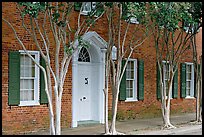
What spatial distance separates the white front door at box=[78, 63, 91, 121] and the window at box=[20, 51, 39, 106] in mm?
2377

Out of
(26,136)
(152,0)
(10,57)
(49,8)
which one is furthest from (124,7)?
(26,136)

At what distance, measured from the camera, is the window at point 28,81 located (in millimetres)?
14383

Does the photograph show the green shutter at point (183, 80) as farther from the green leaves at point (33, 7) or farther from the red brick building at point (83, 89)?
the green leaves at point (33, 7)

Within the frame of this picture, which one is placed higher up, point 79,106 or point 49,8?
point 49,8

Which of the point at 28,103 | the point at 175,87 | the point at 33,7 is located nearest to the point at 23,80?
the point at 28,103

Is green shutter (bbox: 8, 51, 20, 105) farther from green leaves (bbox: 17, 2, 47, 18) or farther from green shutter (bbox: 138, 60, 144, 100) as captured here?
green shutter (bbox: 138, 60, 144, 100)

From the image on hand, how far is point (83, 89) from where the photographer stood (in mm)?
16797

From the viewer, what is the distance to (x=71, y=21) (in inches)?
616

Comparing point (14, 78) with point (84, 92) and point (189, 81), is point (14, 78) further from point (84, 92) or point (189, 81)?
point (189, 81)

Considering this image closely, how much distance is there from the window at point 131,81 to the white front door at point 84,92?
229 centimetres

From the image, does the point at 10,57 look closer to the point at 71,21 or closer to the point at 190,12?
the point at 71,21

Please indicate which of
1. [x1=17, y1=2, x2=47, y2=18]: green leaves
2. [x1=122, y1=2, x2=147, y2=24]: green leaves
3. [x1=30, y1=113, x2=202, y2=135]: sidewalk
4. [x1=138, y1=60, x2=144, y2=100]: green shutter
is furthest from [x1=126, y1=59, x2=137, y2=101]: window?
[x1=17, y1=2, x2=47, y2=18]: green leaves

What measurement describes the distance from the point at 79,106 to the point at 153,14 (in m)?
4.84

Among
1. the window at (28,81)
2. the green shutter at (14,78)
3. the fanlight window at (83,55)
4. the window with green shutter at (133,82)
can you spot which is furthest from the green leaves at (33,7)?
the window with green shutter at (133,82)
